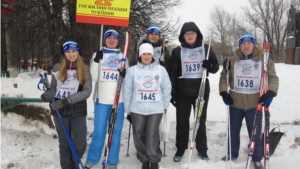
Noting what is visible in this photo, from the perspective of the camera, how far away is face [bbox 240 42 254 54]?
380 centimetres

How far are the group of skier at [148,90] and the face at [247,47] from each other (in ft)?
Result: 0.05

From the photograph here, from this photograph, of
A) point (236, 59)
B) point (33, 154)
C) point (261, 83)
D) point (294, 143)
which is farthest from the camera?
point (294, 143)

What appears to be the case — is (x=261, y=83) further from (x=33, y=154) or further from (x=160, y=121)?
(x=33, y=154)

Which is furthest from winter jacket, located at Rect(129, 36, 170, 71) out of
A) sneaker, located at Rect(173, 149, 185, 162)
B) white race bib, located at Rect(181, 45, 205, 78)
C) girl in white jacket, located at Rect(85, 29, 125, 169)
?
sneaker, located at Rect(173, 149, 185, 162)

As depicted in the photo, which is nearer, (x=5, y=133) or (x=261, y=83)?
(x=261, y=83)

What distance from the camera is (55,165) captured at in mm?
3998

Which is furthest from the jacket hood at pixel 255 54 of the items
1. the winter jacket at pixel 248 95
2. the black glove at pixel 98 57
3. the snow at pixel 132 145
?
the black glove at pixel 98 57

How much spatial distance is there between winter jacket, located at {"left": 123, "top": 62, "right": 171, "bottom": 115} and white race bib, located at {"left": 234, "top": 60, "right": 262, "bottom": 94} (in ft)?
3.57

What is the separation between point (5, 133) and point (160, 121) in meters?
3.17

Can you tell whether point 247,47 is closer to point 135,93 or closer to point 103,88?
point 135,93

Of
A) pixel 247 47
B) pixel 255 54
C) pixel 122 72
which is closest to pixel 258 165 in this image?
pixel 255 54

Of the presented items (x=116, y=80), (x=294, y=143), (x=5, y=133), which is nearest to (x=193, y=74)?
(x=116, y=80)

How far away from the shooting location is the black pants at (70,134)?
351 centimetres

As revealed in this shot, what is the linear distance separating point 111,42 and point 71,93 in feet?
3.08
